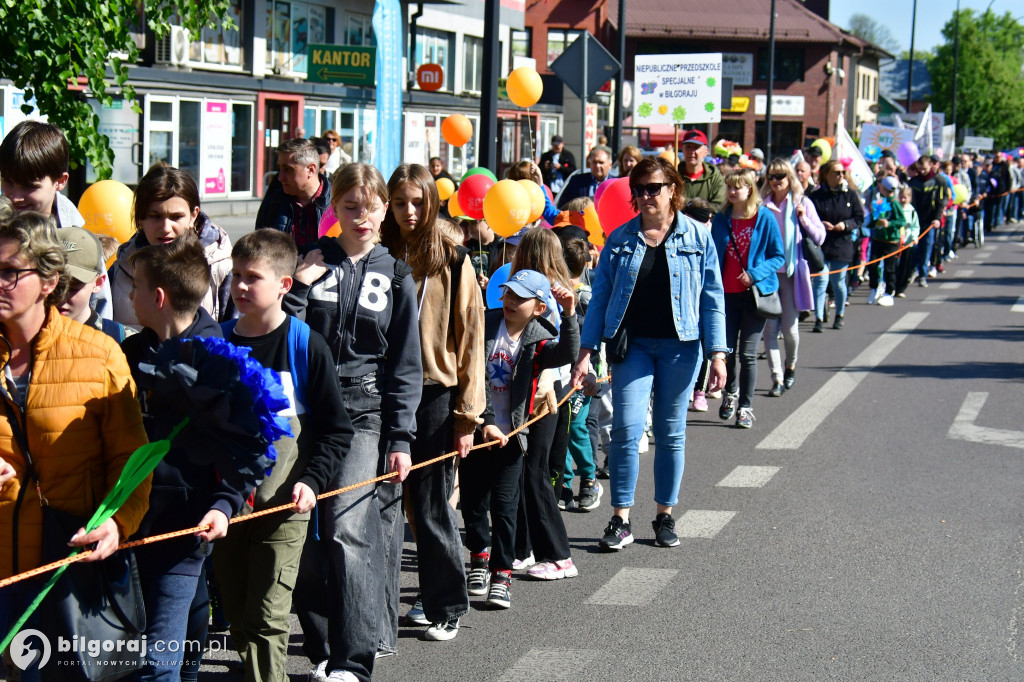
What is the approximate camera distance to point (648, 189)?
6641 mm

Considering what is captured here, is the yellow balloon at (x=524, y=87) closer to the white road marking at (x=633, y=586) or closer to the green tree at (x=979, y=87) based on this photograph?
the white road marking at (x=633, y=586)

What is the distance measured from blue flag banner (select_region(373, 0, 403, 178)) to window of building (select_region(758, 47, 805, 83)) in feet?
207

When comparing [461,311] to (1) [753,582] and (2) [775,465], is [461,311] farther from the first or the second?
(2) [775,465]

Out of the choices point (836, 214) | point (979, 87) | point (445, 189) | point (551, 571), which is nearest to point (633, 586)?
point (551, 571)

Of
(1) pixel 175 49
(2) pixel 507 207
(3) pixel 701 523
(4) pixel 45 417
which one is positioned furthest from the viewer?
(1) pixel 175 49

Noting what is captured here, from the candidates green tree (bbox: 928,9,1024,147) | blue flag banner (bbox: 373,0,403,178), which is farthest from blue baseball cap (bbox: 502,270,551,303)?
green tree (bbox: 928,9,1024,147)

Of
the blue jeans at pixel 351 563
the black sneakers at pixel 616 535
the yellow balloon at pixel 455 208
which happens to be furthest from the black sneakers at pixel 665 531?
the yellow balloon at pixel 455 208

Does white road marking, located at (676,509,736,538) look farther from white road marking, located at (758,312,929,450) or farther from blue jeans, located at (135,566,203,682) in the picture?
Result: blue jeans, located at (135,566,203,682)

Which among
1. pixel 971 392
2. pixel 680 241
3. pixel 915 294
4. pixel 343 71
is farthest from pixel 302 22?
pixel 680 241

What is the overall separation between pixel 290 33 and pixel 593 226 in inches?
1037

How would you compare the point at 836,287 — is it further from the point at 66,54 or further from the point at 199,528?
the point at 199,528

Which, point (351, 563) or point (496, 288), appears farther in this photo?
point (496, 288)

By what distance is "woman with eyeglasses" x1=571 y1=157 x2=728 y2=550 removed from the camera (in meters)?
6.66

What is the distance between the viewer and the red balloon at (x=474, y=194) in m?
10.0
